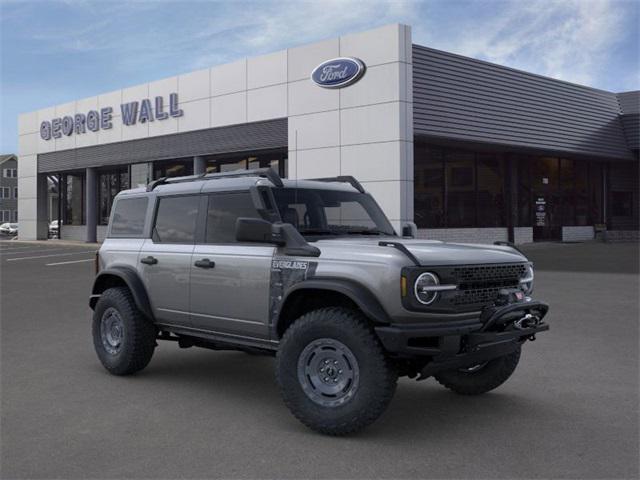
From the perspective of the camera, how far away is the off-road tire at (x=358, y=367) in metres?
4.43

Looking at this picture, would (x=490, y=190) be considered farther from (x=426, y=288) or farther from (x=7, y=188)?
(x=7, y=188)

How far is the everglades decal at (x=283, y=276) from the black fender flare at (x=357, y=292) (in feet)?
0.34

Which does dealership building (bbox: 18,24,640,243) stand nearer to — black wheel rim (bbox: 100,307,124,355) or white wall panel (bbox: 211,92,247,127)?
white wall panel (bbox: 211,92,247,127)

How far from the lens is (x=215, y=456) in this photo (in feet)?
13.7

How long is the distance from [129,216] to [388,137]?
15.4 metres

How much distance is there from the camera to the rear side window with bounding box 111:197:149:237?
673 cm

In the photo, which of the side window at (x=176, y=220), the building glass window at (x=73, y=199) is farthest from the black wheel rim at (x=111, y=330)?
the building glass window at (x=73, y=199)

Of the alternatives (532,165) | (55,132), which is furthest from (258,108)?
(55,132)

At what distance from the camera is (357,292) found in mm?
4570

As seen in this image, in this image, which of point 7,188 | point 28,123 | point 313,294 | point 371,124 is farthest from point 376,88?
point 7,188

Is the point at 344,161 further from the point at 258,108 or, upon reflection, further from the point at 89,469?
the point at 89,469

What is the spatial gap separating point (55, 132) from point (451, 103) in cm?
2353

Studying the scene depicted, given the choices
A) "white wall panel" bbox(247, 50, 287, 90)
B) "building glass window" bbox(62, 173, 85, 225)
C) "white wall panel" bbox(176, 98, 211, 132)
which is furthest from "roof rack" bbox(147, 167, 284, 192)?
"building glass window" bbox(62, 173, 85, 225)

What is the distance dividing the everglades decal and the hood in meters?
0.19
